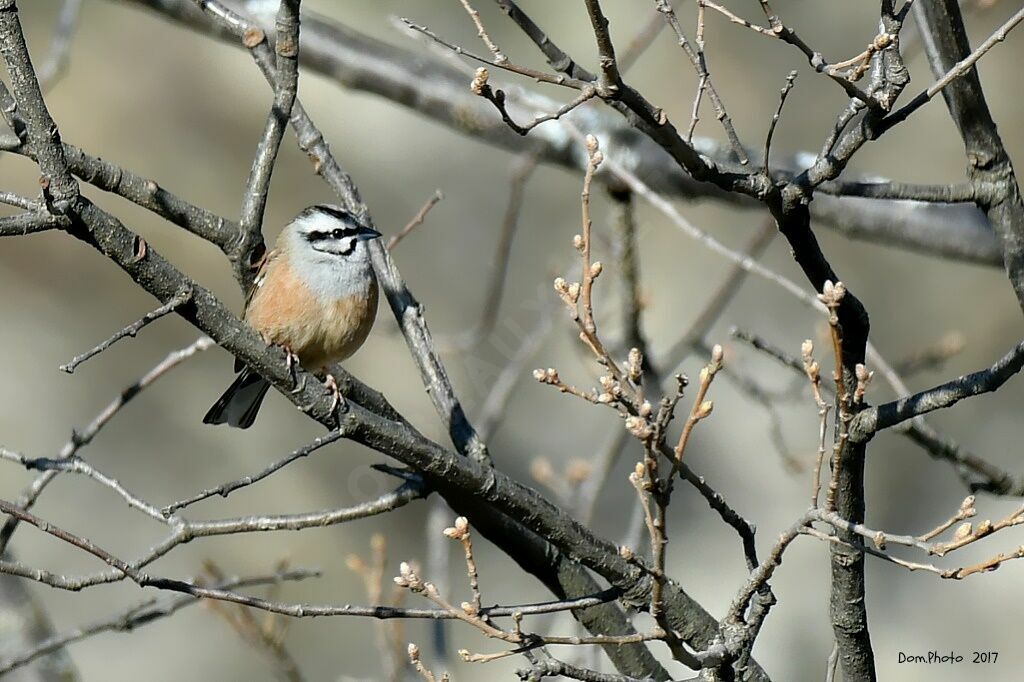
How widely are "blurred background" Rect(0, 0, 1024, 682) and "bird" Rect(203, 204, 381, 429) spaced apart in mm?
2756

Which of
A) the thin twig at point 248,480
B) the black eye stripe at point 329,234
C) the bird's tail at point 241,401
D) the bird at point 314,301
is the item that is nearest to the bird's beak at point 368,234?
the bird at point 314,301

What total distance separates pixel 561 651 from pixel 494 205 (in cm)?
434

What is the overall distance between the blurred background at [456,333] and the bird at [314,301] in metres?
2.76

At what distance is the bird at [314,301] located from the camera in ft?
13.1

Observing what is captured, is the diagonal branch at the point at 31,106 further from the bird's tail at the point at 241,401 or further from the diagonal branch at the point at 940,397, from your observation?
the bird's tail at the point at 241,401

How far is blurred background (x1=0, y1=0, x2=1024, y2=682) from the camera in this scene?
7816mm

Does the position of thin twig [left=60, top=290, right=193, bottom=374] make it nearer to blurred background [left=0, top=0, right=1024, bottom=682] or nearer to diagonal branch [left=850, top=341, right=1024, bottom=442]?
diagonal branch [left=850, top=341, right=1024, bottom=442]

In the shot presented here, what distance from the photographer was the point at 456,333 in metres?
8.75

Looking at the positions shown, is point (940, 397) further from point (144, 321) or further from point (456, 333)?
point (456, 333)

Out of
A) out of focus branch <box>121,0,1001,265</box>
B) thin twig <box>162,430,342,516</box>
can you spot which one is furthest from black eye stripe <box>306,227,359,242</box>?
thin twig <box>162,430,342,516</box>

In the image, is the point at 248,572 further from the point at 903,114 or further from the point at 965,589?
the point at 903,114

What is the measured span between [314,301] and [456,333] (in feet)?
15.7

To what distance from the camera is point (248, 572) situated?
8.04 m

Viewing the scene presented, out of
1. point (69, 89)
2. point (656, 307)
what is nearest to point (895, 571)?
point (656, 307)
